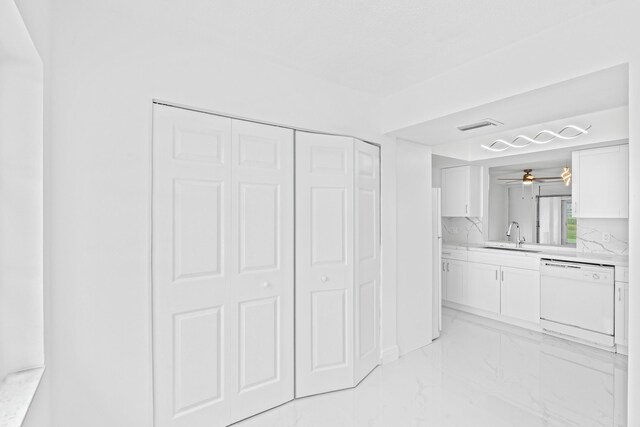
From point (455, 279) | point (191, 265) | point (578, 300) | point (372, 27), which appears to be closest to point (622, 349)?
point (578, 300)

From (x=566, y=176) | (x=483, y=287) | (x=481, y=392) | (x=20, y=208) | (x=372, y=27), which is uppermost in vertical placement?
(x=372, y=27)

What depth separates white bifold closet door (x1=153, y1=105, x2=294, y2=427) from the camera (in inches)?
78.0

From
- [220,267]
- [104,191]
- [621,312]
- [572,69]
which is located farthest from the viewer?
[621,312]

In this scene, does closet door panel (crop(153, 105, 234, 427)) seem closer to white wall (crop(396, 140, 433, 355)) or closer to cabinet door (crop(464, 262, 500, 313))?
white wall (crop(396, 140, 433, 355))

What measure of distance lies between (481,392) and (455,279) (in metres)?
2.39

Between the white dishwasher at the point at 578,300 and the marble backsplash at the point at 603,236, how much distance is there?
28.0 inches

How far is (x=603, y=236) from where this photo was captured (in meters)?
4.01

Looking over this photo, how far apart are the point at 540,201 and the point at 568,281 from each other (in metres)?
1.88

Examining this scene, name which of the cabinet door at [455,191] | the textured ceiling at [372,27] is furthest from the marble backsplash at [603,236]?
the textured ceiling at [372,27]

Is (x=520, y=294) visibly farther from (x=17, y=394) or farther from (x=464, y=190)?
(x=17, y=394)

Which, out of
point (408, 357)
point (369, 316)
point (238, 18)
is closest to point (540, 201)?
point (408, 357)

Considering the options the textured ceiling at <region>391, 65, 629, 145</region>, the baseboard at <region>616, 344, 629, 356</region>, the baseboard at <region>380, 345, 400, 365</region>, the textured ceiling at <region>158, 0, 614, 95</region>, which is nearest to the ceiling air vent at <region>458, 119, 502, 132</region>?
the textured ceiling at <region>391, 65, 629, 145</region>

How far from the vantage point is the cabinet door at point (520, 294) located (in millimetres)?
3967

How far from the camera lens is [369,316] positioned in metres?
2.96
